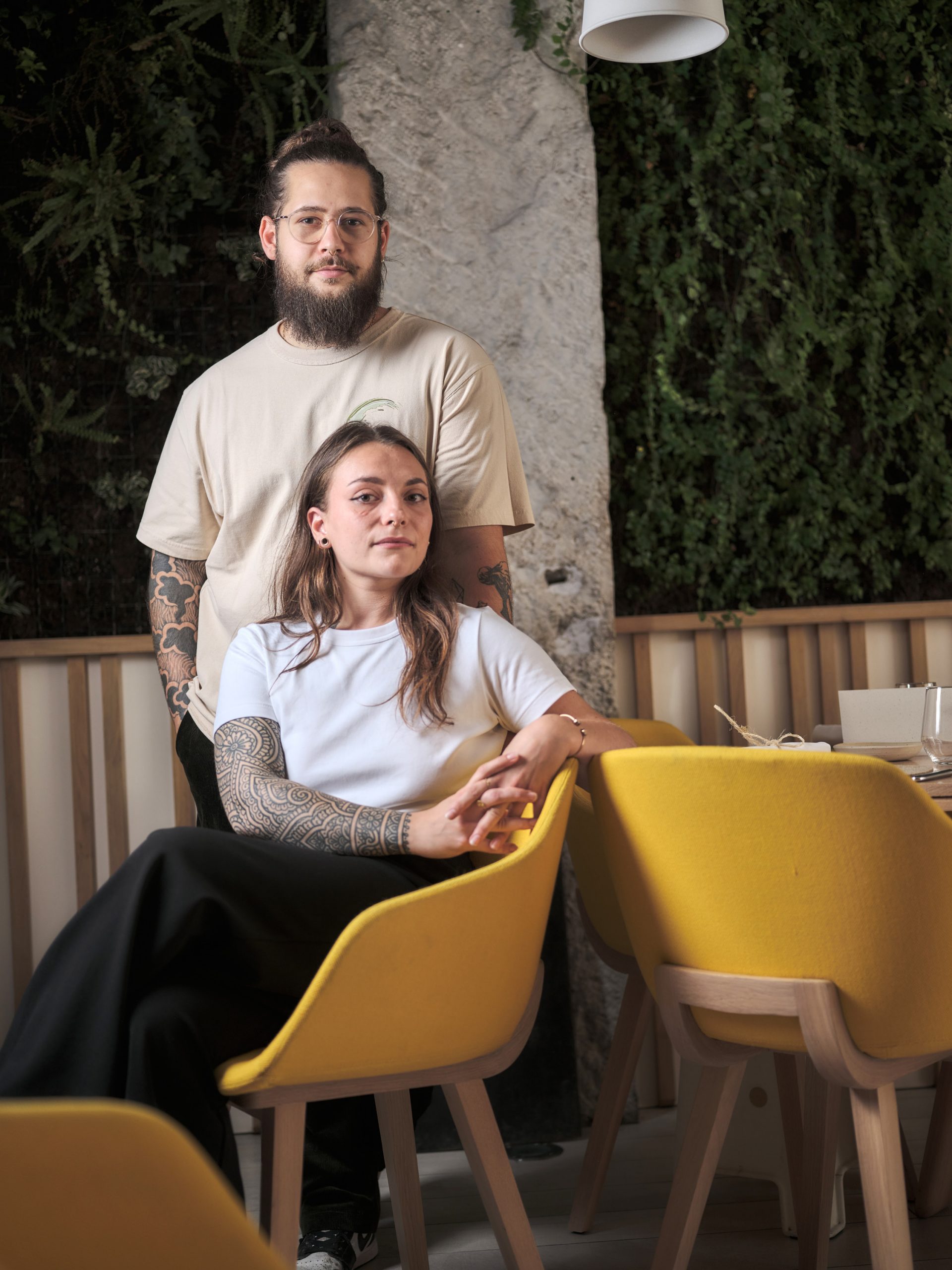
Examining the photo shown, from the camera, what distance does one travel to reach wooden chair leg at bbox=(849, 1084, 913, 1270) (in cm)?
136

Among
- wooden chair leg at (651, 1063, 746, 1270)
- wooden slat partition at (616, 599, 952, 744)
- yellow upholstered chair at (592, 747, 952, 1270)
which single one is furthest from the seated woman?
wooden slat partition at (616, 599, 952, 744)

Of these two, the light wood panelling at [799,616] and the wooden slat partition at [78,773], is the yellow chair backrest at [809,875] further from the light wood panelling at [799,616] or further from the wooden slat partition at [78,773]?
the wooden slat partition at [78,773]

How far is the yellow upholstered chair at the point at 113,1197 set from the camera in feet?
1.88

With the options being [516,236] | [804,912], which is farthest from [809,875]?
[516,236]

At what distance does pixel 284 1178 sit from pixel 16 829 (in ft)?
5.53

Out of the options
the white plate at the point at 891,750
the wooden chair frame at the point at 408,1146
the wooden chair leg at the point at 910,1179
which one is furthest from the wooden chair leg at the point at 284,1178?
the wooden chair leg at the point at 910,1179

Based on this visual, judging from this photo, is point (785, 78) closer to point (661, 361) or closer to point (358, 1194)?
point (661, 361)

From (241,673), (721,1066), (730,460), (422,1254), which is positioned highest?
(730,460)

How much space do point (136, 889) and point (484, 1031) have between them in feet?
1.58

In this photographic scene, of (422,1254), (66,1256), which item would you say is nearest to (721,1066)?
(422,1254)

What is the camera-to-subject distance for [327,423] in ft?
6.68

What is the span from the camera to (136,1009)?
4.48 feet

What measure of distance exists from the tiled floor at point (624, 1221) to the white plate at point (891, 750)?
83cm

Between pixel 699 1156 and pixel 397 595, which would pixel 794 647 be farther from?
pixel 699 1156
